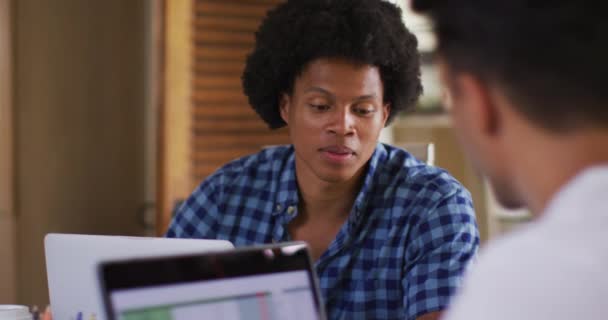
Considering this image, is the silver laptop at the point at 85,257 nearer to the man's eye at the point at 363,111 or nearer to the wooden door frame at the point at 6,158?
the man's eye at the point at 363,111

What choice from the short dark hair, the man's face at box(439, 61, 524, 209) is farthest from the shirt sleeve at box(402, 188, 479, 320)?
the short dark hair

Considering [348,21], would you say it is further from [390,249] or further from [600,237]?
[600,237]

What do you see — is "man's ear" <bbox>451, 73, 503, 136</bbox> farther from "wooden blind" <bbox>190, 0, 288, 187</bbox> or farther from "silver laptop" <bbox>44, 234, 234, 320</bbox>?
"wooden blind" <bbox>190, 0, 288, 187</bbox>

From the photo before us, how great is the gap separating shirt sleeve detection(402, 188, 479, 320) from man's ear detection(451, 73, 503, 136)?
0.71 meters

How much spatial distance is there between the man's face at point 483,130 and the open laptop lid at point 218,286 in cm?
27

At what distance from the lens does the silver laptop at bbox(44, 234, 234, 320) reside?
1206 millimetres

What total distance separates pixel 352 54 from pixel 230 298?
836 mm

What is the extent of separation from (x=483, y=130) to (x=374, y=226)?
36.0 inches

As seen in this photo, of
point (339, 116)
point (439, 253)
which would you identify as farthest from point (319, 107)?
point (439, 253)

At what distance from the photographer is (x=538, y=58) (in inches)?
25.5

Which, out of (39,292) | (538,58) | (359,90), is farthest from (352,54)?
(39,292)

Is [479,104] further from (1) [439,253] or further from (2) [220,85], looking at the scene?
(2) [220,85]

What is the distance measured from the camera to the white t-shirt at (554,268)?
0.57 metres

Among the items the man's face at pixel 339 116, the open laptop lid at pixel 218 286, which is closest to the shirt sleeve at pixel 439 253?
the man's face at pixel 339 116
